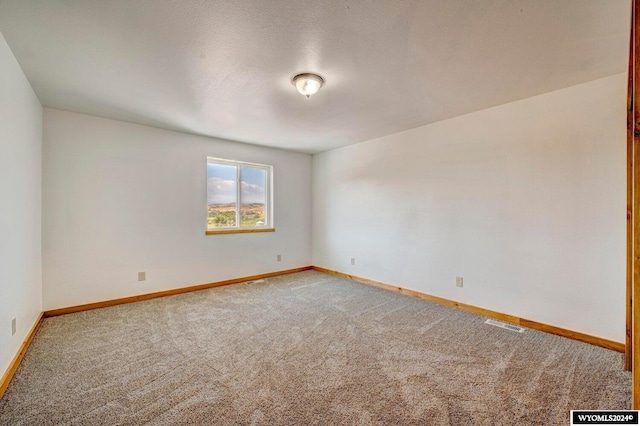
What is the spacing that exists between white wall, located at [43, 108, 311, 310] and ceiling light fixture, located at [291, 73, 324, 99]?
237 centimetres

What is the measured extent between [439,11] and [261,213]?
13.1 ft

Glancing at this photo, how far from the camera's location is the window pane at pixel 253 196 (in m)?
4.75

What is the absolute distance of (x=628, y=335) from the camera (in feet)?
6.75

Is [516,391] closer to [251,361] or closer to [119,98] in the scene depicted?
[251,361]

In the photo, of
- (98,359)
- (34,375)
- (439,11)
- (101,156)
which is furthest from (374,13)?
(101,156)

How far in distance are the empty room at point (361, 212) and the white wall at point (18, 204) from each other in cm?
3

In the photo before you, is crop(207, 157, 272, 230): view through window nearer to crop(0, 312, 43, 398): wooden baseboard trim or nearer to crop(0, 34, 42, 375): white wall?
crop(0, 34, 42, 375): white wall

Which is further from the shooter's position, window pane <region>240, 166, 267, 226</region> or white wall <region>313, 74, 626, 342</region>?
window pane <region>240, 166, 267, 226</region>

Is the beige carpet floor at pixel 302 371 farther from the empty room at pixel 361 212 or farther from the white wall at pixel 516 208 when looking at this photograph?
the white wall at pixel 516 208

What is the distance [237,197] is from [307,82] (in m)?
2.79

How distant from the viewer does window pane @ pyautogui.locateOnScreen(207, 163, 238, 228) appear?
4.37m

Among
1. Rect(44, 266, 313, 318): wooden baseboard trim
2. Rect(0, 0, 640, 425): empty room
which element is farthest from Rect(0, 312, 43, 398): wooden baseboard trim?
Rect(44, 266, 313, 318): wooden baseboard trim

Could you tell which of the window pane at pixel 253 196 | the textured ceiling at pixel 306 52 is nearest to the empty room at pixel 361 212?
the textured ceiling at pixel 306 52

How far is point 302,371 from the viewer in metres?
2.01
